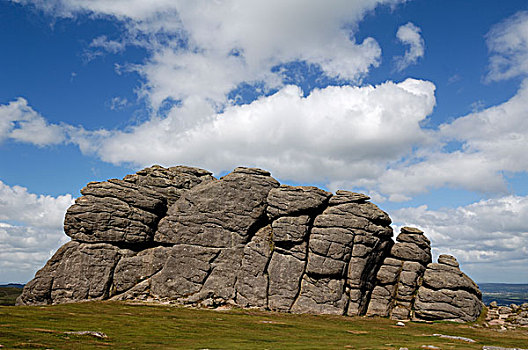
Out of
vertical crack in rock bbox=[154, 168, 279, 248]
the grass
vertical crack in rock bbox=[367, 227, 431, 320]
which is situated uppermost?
vertical crack in rock bbox=[154, 168, 279, 248]

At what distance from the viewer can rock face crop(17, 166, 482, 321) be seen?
80250mm

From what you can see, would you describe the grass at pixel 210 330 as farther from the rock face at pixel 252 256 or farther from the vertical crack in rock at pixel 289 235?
the vertical crack in rock at pixel 289 235

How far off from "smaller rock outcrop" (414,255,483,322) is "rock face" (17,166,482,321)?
0.20m

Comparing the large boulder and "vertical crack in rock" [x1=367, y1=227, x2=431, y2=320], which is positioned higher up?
the large boulder

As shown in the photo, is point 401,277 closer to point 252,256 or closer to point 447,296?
point 447,296

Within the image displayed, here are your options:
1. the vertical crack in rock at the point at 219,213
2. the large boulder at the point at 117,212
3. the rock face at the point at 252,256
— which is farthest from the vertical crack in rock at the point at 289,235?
the large boulder at the point at 117,212

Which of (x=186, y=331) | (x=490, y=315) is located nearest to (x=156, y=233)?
(x=186, y=331)

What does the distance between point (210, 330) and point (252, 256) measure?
93.1ft

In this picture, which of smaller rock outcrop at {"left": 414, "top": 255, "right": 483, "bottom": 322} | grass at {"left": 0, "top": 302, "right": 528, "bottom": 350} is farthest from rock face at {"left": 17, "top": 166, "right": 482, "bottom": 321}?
grass at {"left": 0, "top": 302, "right": 528, "bottom": 350}

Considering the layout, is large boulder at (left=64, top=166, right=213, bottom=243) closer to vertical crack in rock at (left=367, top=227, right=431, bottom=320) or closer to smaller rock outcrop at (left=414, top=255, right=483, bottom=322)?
vertical crack in rock at (left=367, top=227, right=431, bottom=320)

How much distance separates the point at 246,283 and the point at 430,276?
3832 cm

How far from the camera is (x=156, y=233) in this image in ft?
289

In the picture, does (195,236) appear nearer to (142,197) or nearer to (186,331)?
(142,197)

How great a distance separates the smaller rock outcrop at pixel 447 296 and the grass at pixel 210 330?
3292mm
